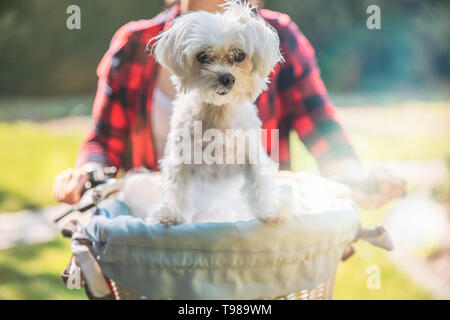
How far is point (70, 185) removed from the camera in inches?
35.0

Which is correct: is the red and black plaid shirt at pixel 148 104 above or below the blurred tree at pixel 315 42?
below

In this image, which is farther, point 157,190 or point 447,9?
point 447,9

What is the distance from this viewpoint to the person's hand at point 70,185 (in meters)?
0.88

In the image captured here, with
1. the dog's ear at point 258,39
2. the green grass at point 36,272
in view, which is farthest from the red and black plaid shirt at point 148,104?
the green grass at point 36,272

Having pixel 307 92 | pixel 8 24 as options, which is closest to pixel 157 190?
pixel 307 92

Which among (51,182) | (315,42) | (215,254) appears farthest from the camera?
(51,182)

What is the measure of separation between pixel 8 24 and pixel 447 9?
80.6 inches

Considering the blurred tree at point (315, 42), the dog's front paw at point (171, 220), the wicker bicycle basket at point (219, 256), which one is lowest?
the wicker bicycle basket at point (219, 256)

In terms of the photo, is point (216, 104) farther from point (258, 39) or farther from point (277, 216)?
point (277, 216)

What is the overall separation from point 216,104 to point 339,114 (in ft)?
4.60

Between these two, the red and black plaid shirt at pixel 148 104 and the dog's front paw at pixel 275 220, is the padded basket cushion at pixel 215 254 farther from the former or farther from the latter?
the red and black plaid shirt at pixel 148 104

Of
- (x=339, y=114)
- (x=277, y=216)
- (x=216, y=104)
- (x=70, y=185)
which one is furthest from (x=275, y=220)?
(x=339, y=114)
